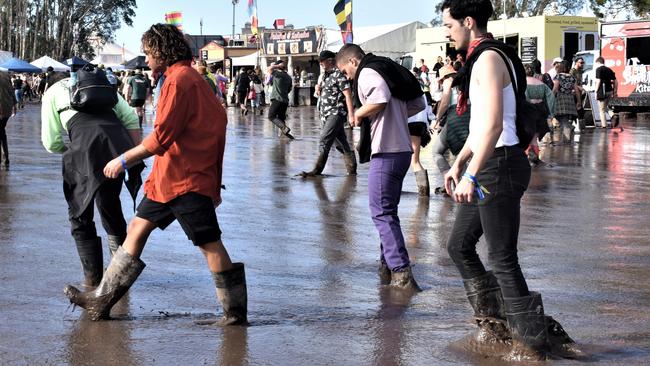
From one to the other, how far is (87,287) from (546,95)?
10219 mm

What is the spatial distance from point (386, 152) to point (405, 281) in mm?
888

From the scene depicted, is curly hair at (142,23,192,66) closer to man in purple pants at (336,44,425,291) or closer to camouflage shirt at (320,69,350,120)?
man in purple pants at (336,44,425,291)

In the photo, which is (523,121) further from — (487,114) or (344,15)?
(344,15)

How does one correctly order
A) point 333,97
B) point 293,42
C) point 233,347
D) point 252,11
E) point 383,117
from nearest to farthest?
1. point 233,347
2. point 383,117
3. point 333,97
4. point 293,42
5. point 252,11

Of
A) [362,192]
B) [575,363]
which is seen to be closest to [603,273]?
[575,363]

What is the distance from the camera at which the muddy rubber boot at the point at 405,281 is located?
22.6ft

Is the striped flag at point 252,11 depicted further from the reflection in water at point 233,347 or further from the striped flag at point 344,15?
the reflection in water at point 233,347

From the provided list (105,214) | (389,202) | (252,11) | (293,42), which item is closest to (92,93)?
(105,214)

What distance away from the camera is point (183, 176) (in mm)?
5633

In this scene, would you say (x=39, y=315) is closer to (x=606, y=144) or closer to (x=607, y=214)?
(x=607, y=214)

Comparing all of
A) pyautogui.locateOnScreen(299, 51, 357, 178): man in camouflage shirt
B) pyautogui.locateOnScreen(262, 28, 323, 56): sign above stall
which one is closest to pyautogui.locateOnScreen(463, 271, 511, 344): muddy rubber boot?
pyautogui.locateOnScreen(299, 51, 357, 178): man in camouflage shirt

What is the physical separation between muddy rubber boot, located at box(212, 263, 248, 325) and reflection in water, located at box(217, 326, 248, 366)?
0.21ft

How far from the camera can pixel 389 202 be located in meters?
7.05

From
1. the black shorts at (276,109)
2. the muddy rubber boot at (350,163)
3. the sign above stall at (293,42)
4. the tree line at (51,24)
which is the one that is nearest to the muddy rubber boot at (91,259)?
the muddy rubber boot at (350,163)
